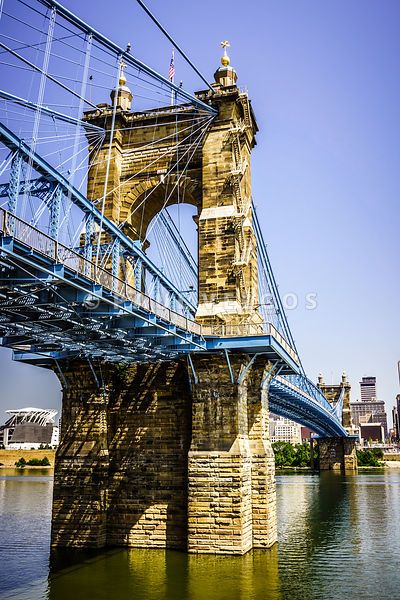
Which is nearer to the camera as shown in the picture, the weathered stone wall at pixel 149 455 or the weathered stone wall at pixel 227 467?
the weathered stone wall at pixel 227 467

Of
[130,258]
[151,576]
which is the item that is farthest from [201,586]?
[130,258]

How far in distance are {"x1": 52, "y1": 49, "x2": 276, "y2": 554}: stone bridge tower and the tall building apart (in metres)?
Answer: 140

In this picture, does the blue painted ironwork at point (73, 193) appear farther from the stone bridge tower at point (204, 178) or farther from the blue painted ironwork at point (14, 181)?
the stone bridge tower at point (204, 178)

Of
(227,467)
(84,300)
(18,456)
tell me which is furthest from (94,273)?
(18,456)

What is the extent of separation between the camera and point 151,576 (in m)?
22.1

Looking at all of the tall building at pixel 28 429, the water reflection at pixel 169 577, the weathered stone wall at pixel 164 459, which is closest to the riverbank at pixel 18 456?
the tall building at pixel 28 429

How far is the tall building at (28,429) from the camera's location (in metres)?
163

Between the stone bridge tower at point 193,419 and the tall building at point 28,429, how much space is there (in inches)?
5521

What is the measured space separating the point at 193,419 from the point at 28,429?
14797cm

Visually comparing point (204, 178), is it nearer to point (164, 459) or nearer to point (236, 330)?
point (236, 330)

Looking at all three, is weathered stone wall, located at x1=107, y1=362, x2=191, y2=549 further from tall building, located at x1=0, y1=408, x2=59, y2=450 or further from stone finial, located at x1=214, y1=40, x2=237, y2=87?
tall building, located at x1=0, y1=408, x2=59, y2=450

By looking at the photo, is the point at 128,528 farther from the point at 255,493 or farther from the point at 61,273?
the point at 61,273

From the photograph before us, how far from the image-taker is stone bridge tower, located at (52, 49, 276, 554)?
85.0 feet

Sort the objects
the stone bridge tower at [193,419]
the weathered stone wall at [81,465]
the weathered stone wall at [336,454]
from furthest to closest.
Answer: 1. the weathered stone wall at [336,454]
2. the weathered stone wall at [81,465]
3. the stone bridge tower at [193,419]
